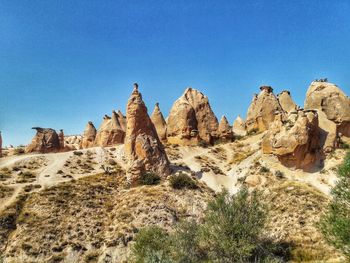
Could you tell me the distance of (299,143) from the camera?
54875 mm

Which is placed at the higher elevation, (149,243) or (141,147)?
(141,147)

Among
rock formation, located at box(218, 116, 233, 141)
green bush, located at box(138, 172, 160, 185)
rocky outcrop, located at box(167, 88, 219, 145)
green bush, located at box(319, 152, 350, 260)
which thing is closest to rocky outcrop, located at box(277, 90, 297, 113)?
rock formation, located at box(218, 116, 233, 141)

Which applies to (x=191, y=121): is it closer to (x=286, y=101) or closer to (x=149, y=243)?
(x=286, y=101)

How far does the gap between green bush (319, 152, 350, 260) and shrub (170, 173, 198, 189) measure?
2695 centimetres

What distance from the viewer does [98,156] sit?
239 feet

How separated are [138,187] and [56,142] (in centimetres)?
3052

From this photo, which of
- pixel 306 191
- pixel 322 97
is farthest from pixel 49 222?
pixel 322 97

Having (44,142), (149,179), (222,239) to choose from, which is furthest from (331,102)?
(44,142)

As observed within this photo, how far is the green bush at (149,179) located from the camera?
56.3 m

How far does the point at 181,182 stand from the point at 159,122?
33752mm

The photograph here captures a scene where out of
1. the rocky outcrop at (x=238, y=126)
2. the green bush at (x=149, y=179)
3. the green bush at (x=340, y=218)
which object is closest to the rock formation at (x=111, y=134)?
the green bush at (x=149, y=179)

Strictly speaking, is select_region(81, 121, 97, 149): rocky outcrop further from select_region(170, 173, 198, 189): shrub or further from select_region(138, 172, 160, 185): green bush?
select_region(170, 173, 198, 189): shrub

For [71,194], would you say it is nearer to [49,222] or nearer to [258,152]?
[49,222]

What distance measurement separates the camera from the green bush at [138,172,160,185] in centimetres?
5628
